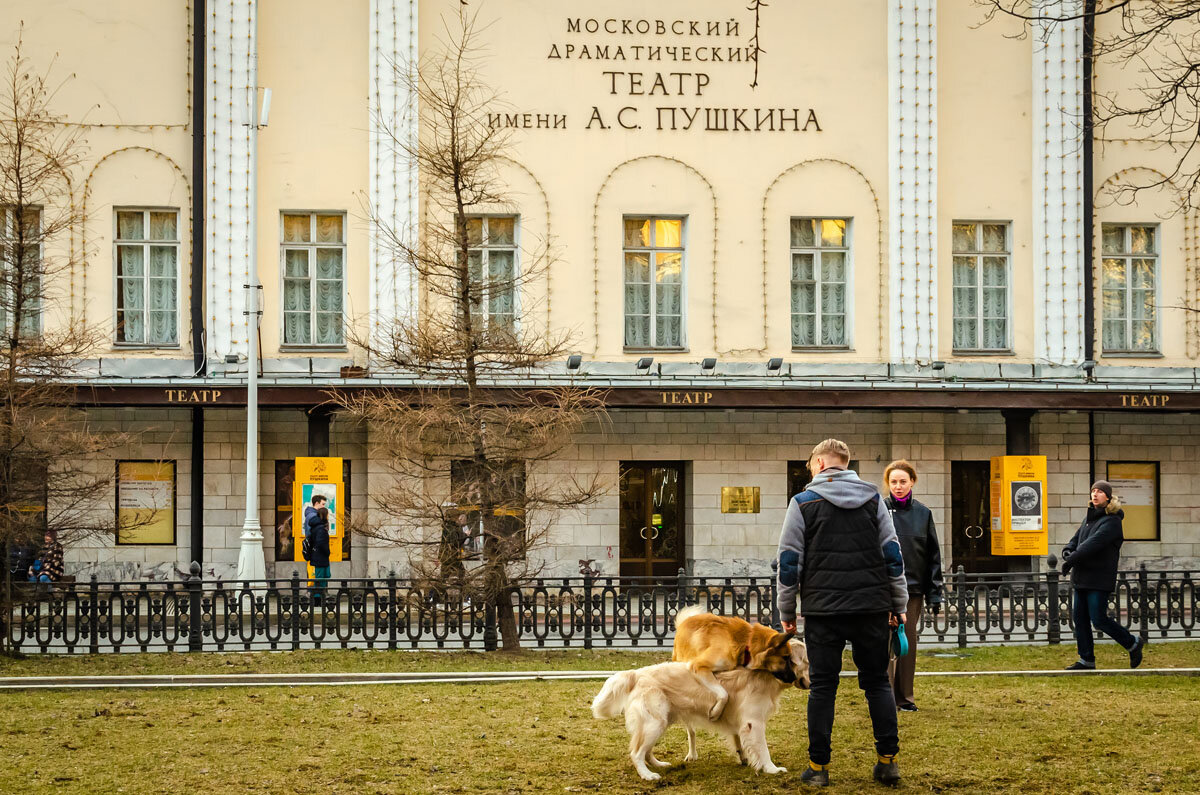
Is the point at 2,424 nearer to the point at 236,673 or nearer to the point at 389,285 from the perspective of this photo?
the point at 236,673

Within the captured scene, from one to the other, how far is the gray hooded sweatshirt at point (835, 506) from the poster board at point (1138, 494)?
21.1 m

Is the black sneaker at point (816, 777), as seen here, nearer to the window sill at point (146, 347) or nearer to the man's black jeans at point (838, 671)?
the man's black jeans at point (838, 671)

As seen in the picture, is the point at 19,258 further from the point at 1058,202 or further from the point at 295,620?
the point at 1058,202

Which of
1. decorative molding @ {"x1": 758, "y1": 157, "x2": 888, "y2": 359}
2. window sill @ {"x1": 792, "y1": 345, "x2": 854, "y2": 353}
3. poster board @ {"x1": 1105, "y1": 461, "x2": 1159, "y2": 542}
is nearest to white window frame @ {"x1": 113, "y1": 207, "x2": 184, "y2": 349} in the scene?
decorative molding @ {"x1": 758, "y1": 157, "x2": 888, "y2": 359}

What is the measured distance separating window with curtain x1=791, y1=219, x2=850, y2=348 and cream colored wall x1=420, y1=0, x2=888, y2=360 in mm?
346

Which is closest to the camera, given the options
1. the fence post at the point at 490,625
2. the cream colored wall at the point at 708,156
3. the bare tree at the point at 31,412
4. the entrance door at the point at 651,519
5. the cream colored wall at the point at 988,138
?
the bare tree at the point at 31,412

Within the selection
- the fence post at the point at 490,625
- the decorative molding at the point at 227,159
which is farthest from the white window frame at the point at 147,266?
the fence post at the point at 490,625

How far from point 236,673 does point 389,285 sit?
475 inches

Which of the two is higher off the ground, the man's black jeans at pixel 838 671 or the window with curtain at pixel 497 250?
the window with curtain at pixel 497 250

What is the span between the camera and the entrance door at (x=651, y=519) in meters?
26.5

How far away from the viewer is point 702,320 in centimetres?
2595

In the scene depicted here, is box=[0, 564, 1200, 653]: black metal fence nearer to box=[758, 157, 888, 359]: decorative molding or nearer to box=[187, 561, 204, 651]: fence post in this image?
box=[187, 561, 204, 651]: fence post

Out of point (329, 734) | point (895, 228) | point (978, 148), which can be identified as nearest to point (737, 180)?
point (895, 228)

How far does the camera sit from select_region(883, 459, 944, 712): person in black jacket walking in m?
10.4
